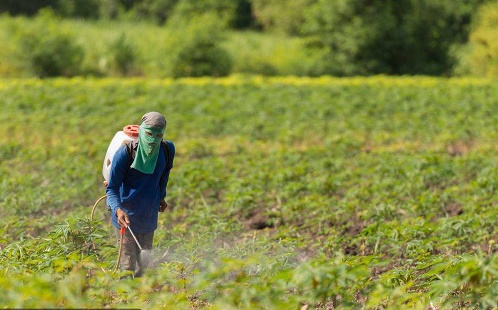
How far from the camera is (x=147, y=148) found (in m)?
5.86

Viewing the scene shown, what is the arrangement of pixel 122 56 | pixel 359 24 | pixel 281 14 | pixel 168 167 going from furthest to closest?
pixel 281 14 → pixel 359 24 → pixel 122 56 → pixel 168 167

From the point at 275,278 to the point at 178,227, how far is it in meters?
3.87

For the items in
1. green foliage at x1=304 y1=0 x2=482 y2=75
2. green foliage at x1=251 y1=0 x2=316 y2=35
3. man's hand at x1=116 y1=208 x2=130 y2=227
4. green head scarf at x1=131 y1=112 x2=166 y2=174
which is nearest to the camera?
green head scarf at x1=131 y1=112 x2=166 y2=174

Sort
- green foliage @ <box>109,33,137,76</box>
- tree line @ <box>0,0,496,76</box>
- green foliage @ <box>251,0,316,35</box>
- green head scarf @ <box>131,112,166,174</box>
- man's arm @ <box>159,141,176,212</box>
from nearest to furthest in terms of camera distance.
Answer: green head scarf @ <box>131,112,166,174</box> → man's arm @ <box>159,141,176,212</box> → green foliage @ <box>109,33,137,76</box> → tree line @ <box>0,0,496,76</box> → green foliage @ <box>251,0,316,35</box>

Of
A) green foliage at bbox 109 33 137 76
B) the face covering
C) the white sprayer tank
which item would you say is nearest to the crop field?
the white sprayer tank

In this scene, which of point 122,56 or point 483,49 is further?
point 483,49

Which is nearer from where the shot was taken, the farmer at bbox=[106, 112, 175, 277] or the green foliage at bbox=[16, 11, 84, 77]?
the farmer at bbox=[106, 112, 175, 277]

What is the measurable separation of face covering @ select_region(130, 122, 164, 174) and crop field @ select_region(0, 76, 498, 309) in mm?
573

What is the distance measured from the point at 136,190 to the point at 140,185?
48 mm

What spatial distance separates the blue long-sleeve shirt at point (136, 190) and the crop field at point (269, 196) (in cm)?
28

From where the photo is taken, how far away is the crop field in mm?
4699

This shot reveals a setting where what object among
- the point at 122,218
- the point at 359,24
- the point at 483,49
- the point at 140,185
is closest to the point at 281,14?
the point at 359,24

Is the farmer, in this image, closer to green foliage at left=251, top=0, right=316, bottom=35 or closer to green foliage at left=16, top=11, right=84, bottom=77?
green foliage at left=16, top=11, right=84, bottom=77

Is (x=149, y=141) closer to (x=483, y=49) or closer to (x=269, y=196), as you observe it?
(x=269, y=196)
